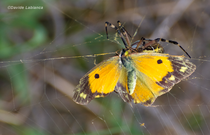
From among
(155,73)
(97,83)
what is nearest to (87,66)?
(97,83)

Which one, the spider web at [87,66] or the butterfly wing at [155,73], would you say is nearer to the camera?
the butterfly wing at [155,73]

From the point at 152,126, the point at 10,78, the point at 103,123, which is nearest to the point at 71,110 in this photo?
the point at 103,123

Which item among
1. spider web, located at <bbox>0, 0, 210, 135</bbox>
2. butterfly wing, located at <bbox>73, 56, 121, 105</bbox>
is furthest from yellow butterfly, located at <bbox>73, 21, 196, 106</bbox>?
spider web, located at <bbox>0, 0, 210, 135</bbox>

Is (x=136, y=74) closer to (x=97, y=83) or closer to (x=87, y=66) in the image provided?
(x=97, y=83)

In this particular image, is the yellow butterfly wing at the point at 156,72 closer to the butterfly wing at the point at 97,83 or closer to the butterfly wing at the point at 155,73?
the butterfly wing at the point at 155,73

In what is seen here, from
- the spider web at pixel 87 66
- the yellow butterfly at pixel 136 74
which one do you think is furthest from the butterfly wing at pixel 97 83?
the spider web at pixel 87 66

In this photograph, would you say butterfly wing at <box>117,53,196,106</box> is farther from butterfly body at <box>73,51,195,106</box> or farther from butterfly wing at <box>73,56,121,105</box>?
butterfly wing at <box>73,56,121,105</box>

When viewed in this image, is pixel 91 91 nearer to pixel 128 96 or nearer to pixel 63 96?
pixel 128 96

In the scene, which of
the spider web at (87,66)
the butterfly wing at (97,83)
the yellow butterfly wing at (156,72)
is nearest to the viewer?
the yellow butterfly wing at (156,72)
